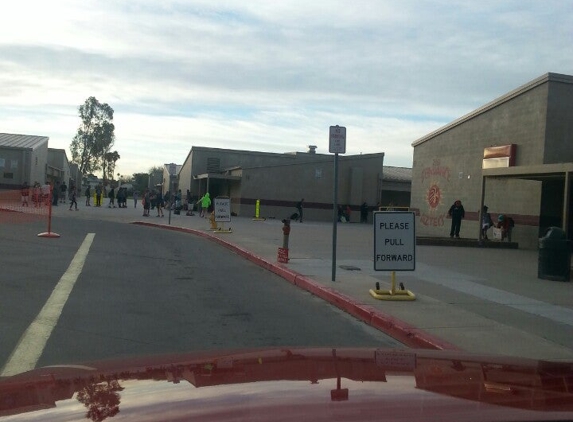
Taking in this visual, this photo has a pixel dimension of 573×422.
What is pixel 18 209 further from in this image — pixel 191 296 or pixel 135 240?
pixel 191 296

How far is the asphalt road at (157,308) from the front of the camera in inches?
332

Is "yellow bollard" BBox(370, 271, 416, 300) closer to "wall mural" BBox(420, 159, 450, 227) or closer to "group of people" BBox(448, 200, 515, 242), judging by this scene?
"group of people" BBox(448, 200, 515, 242)

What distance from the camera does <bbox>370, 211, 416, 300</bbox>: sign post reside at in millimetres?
11586

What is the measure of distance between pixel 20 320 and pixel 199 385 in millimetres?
7127

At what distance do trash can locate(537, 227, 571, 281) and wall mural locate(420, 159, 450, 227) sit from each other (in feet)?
57.8

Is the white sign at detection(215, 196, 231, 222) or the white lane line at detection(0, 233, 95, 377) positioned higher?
the white sign at detection(215, 196, 231, 222)

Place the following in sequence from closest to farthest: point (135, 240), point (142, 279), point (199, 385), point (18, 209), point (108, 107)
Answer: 1. point (199, 385)
2. point (142, 279)
3. point (135, 240)
4. point (18, 209)
5. point (108, 107)

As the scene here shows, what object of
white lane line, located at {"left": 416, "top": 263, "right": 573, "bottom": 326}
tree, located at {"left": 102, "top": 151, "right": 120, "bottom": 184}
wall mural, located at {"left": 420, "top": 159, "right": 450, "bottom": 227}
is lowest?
white lane line, located at {"left": 416, "top": 263, "right": 573, "bottom": 326}

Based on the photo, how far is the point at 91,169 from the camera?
315 feet

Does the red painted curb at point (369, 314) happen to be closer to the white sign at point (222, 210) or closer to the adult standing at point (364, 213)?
the white sign at point (222, 210)

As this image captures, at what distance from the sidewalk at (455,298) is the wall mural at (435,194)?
466 inches

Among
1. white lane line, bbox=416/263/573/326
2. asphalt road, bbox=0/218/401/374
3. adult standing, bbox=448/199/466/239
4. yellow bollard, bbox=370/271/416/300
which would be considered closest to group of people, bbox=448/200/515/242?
adult standing, bbox=448/199/466/239

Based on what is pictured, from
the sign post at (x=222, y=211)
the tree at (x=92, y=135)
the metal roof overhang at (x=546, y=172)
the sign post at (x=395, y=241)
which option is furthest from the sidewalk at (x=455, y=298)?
the tree at (x=92, y=135)

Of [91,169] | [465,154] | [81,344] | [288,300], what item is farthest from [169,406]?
[91,169]
